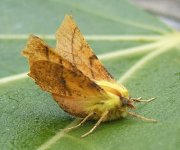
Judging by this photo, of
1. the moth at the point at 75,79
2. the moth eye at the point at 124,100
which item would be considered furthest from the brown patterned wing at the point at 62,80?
the moth eye at the point at 124,100

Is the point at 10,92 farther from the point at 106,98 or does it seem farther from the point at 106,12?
the point at 106,12

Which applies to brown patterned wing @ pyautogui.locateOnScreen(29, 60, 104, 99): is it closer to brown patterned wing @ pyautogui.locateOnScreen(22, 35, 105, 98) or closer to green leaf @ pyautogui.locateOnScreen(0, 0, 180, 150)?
brown patterned wing @ pyautogui.locateOnScreen(22, 35, 105, 98)

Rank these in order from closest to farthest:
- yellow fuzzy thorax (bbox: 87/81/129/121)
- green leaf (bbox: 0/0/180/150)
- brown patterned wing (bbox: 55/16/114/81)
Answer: green leaf (bbox: 0/0/180/150)
yellow fuzzy thorax (bbox: 87/81/129/121)
brown patterned wing (bbox: 55/16/114/81)

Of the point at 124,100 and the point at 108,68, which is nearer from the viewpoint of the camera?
the point at 124,100

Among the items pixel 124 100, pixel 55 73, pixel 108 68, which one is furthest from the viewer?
pixel 108 68

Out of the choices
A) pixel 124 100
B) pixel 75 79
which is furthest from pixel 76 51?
pixel 124 100

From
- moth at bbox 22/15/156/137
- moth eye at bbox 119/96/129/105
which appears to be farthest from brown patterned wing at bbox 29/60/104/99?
moth eye at bbox 119/96/129/105

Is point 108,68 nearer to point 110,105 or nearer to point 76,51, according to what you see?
point 76,51
